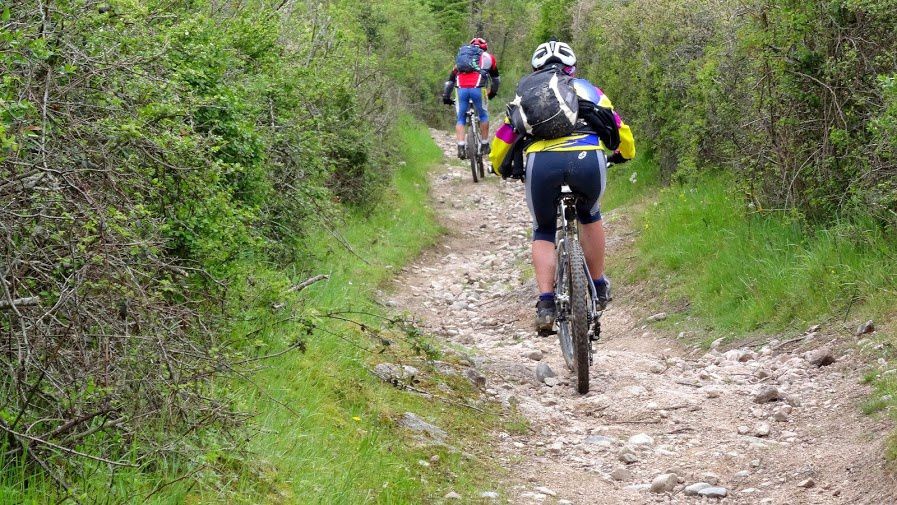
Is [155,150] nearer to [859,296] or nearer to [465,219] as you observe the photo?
[859,296]

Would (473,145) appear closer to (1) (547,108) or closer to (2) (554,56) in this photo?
(2) (554,56)

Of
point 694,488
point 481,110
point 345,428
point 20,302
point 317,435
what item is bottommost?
point 694,488

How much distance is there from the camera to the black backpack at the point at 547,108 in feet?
19.5

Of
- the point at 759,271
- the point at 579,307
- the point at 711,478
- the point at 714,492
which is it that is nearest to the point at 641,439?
the point at 711,478

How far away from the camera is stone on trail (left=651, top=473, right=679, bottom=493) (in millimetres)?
4598

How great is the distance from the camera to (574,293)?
→ 6.04 metres

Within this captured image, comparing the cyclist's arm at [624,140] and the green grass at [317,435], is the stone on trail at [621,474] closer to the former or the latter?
the green grass at [317,435]

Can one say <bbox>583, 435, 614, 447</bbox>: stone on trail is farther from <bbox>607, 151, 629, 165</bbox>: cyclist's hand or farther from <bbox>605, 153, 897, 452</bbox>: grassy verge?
<bbox>607, 151, 629, 165</bbox>: cyclist's hand

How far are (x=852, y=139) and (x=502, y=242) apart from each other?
247 inches

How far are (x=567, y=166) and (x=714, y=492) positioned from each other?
2.32 metres

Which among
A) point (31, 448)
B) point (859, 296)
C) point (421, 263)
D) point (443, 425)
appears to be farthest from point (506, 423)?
point (421, 263)

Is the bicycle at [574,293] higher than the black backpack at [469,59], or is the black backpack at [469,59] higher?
the black backpack at [469,59]

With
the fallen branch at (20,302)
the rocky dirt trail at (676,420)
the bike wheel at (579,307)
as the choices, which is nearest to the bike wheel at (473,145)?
the rocky dirt trail at (676,420)

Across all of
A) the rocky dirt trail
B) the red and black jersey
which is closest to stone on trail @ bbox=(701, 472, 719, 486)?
the rocky dirt trail
